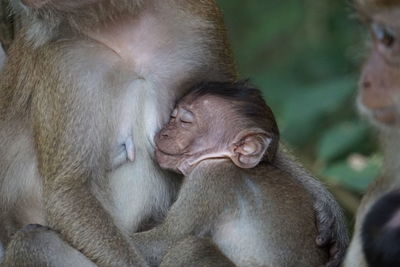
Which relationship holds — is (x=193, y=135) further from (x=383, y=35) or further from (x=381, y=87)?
(x=383, y=35)

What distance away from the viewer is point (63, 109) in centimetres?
696

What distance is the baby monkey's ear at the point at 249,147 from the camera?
7.15 metres

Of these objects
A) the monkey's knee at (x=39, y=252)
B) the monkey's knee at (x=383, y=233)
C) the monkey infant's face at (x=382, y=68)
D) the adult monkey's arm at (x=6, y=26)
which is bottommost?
the monkey's knee at (x=39, y=252)

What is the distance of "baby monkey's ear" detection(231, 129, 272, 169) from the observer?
7.15 metres

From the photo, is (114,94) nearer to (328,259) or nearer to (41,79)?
(41,79)

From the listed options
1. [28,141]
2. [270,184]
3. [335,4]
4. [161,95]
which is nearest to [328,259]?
[270,184]

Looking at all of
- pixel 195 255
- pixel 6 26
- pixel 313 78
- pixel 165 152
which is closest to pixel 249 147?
pixel 165 152

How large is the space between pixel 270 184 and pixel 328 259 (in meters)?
0.54

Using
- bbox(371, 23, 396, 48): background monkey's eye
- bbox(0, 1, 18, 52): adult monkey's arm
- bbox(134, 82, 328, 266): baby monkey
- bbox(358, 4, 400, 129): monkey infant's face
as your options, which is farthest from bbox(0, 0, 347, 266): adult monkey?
bbox(371, 23, 396, 48): background monkey's eye

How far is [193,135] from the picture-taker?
7328 mm

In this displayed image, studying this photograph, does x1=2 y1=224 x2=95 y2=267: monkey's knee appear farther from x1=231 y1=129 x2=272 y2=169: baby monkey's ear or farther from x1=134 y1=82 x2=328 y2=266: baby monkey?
x1=231 y1=129 x2=272 y2=169: baby monkey's ear

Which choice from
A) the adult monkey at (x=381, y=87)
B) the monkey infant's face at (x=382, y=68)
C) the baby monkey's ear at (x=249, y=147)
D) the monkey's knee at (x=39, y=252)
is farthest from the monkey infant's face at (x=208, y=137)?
the monkey infant's face at (x=382, y=68)

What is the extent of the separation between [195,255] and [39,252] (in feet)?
2.77

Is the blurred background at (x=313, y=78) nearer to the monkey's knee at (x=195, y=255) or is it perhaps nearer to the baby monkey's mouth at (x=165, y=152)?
the baby monkey's mouth at (x=165, y=152)
